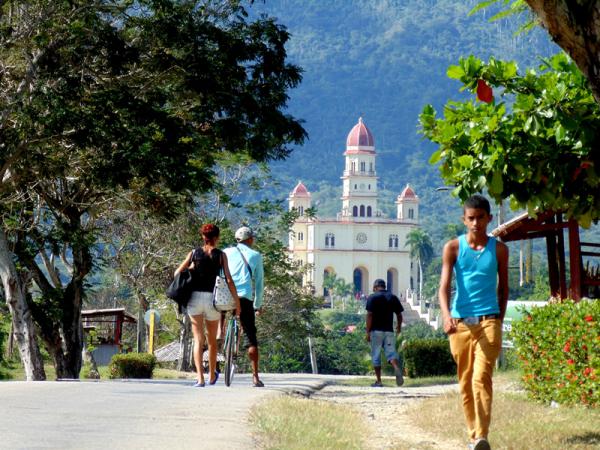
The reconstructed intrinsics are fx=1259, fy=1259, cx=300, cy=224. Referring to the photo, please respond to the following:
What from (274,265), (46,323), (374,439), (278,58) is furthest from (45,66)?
(274,265)

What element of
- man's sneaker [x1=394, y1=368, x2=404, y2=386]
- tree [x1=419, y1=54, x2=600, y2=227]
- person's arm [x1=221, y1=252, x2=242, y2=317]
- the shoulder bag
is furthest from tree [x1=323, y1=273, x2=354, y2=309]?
tree [x1=419, y1=54, x2=600, y2=227]

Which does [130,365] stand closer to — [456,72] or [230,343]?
[230,343]

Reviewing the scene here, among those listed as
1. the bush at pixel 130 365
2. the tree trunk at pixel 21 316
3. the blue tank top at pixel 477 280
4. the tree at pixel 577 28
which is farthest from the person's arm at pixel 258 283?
the bush at pixel 130 365

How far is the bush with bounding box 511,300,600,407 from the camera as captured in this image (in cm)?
1154

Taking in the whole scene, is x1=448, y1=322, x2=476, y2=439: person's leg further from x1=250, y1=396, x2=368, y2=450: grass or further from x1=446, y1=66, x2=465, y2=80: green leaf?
x1=446, y1=66, x2=465, y2=80: green leaf

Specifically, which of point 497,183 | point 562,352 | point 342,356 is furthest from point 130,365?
point 342,356

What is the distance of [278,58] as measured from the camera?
21.5 metres

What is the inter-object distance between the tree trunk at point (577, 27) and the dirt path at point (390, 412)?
4412 mm

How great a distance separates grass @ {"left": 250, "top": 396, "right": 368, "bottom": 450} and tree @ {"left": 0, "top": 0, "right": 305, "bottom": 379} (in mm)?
8122

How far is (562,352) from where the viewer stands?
12.3 meters

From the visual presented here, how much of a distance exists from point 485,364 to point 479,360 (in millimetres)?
51

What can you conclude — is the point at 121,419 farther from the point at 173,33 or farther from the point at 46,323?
the point at 46,323

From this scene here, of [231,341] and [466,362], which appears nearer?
[466,362]

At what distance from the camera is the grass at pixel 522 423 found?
965 cm
